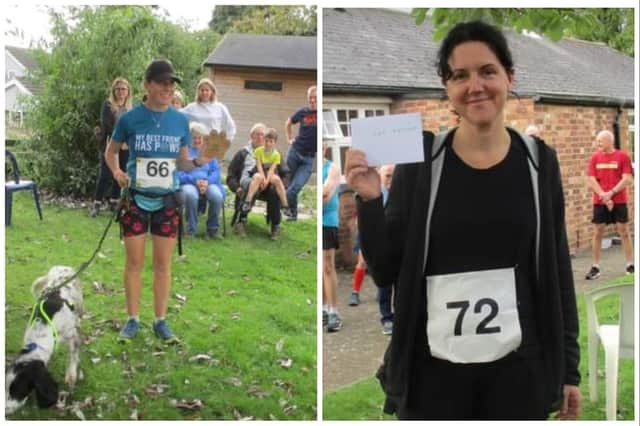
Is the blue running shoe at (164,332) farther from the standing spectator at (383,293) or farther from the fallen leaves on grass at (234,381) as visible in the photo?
the standing spectator at (383,293)

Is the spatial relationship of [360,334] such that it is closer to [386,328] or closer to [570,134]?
[386,328]

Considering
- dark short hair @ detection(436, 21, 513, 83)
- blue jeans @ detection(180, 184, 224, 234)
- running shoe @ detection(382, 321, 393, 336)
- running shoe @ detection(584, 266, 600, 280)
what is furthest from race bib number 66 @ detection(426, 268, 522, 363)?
running shoe @ detection(584, 266, 600, 280)

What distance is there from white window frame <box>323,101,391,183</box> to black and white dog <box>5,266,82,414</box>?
122cm

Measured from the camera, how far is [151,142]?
2713 millimetres

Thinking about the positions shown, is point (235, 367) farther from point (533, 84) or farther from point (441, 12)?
point (533, 84)

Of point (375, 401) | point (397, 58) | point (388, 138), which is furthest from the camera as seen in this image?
point (397, 58)

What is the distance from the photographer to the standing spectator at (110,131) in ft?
9.11

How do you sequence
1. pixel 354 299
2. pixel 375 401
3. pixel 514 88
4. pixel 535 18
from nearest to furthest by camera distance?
1. pixel 535 18
2. pixel 375 401
3. pixel 354 299
4. pixel 514 88

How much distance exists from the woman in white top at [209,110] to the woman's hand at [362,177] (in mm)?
1194

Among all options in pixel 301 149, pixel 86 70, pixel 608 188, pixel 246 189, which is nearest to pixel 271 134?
pixel 301 149

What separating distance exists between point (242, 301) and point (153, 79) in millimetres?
980

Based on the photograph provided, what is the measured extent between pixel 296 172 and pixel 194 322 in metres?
0.76

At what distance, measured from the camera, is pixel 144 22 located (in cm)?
277

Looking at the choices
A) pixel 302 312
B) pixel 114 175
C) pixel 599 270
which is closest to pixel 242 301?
pixel 302 312
